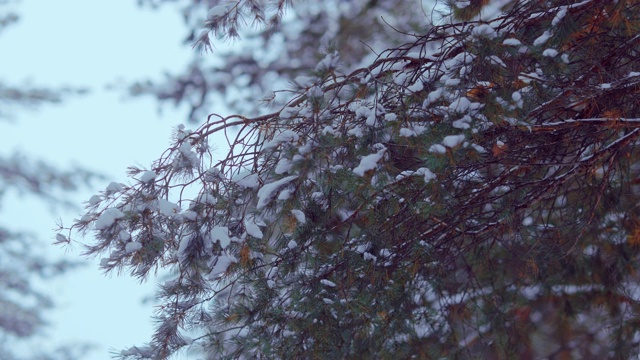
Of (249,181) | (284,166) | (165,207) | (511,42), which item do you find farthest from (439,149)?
(165,207)

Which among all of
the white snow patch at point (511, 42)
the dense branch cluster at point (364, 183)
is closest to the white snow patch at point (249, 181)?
the dense branch cluster at point (364, 183)

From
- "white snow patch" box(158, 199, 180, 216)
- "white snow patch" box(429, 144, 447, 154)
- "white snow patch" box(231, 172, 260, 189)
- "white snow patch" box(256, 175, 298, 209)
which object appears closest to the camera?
"white snow patch" box(429, 144, 447, 154)

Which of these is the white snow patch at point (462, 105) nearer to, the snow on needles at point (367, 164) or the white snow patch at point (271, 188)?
the snow on needles at point (367, 164)

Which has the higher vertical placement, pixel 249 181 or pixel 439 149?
pixel 249 181

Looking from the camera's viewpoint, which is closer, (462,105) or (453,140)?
(453,140)

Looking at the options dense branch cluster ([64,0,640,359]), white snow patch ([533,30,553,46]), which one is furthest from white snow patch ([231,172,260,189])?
white snow patch ([533,30,553,46])

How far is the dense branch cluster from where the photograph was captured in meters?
2.73

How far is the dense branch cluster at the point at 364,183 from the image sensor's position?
107 inches

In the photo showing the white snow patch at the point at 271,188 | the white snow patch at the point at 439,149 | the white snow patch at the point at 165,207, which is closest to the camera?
the white snow patch at the point at 439,149

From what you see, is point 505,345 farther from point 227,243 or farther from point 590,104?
point 227,243

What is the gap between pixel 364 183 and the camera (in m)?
2.58

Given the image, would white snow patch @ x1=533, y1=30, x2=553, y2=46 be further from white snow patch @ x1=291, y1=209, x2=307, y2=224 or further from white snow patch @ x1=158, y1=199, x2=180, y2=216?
white snow patch @ x1=158, y1=199, x2=180, y2=216

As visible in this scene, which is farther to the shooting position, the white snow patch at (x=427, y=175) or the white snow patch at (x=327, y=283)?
the white snow patch at (x=327, y=283)

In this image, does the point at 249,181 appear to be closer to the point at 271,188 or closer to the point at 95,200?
the point at 271,188
